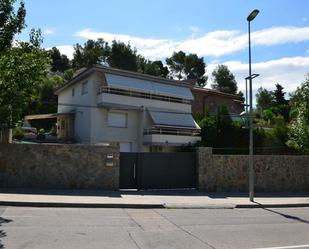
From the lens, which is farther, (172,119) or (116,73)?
(172,119)

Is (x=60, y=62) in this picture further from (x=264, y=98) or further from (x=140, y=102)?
(x=140, y=102)

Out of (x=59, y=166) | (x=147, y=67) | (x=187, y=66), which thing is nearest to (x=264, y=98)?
(x=187, y=66)

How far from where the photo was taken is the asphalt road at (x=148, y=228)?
9.73 metres

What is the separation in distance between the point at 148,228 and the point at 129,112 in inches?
1210

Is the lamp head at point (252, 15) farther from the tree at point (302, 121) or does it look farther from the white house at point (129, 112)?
the white house at point (129, 112)

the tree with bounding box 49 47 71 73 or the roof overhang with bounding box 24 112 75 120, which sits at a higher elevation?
the tree with bounding box 49 47 71 73

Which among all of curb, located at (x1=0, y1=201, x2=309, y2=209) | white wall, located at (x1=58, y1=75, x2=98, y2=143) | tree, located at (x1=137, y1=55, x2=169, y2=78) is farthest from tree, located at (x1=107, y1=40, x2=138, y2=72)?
curb, located at (x1=0, y1=201, x2=309, y2=209)

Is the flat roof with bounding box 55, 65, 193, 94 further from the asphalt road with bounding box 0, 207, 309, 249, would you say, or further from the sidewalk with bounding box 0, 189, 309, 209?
the asphalt road with bounding box 0, 207, 309, 249

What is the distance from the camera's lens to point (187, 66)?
316ft

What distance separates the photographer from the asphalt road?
9.73 metres

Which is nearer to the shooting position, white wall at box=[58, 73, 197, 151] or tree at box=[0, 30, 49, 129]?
tree at box=[0, 30, 49, 129]

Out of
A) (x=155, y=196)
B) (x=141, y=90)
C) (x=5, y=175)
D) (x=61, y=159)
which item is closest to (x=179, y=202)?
(x=155, y=196)

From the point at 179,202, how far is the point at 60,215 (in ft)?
19.6

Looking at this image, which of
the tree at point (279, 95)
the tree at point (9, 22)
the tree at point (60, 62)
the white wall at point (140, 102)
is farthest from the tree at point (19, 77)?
the tree at point (60, 62)
